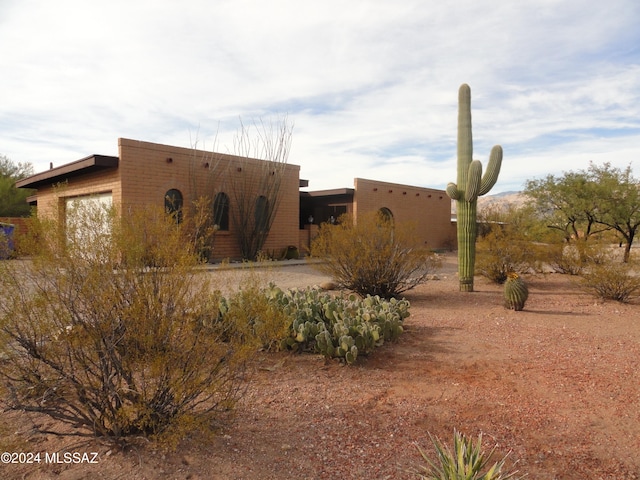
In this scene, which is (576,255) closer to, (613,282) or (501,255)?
(501,255)

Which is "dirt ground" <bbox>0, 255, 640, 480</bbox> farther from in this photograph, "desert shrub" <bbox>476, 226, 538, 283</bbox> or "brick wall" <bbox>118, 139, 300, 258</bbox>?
"brick wall" <bbox>118, 139, 300, 258</bbox>

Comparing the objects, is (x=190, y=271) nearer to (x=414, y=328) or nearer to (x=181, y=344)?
(x=181, y=344)

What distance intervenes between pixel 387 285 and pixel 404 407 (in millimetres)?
5025

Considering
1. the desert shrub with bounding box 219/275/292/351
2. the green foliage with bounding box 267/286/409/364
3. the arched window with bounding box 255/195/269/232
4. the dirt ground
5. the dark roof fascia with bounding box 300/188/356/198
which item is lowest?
the dirt ground

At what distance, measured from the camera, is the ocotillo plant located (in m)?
10.2

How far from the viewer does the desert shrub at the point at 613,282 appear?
870 centimetres

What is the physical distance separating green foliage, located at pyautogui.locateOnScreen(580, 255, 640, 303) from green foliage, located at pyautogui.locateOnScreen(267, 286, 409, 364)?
4.60m

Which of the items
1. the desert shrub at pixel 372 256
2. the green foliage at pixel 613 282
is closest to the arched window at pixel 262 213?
the desert shrub at pixel 372 256

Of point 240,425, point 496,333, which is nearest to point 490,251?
point 496,333

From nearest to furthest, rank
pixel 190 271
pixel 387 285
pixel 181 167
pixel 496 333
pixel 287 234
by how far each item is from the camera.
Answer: pixel 190 271 < pixel 496 333 < pixel 387 285 < pixel 181 167 < pixel 287 234

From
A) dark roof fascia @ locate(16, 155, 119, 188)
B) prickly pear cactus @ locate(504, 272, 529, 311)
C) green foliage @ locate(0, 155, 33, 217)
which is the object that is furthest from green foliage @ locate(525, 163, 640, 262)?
green foliage @ locate(0, 155, 33, 217)

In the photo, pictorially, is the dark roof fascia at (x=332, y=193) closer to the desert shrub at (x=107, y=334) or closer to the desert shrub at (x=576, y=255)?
the desert shrub at (x=576, y=255)

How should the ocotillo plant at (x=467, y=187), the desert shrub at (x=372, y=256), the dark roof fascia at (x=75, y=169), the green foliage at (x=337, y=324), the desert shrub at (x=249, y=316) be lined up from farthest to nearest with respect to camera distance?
the dark roof fascia at (x=75, y=169) → the ocotillo plant at (x=467, y=187) → the desert shrub at (x=372, y=256) → the green foliage at (x=337, y=324) → the desert shrub at (x=249, y=316)

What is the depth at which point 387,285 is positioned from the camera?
29.0 feet
